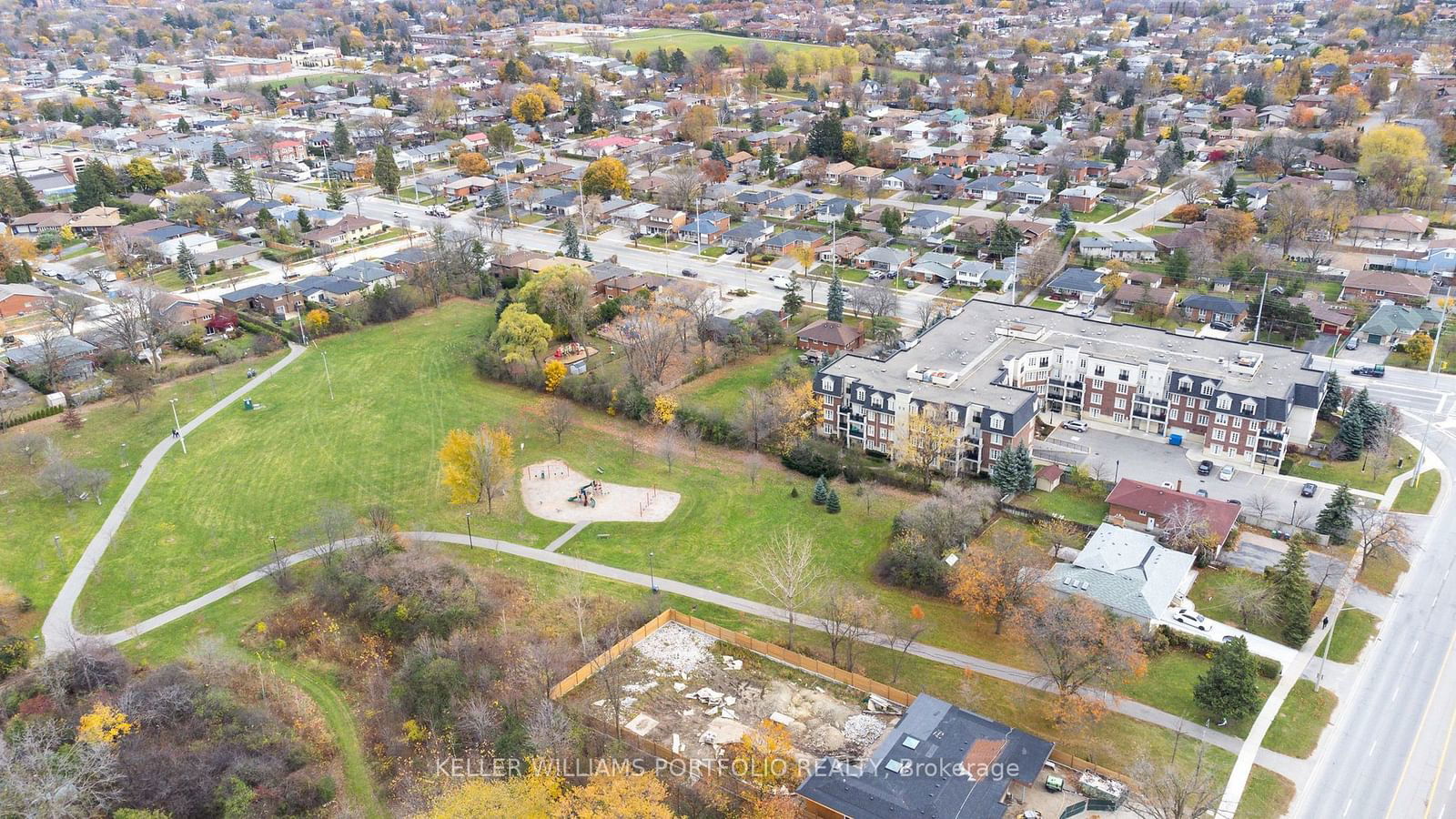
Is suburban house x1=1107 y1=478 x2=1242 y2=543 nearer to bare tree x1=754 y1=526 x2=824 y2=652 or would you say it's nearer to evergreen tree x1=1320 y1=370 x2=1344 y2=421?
evergreen tree x1=1320 y1=370 x2=1344 y2=421

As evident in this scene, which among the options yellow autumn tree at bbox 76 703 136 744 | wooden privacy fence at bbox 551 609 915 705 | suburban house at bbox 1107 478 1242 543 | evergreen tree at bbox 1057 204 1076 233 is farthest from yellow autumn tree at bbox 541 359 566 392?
evergreen tree at bbox 1057 204 1076 233

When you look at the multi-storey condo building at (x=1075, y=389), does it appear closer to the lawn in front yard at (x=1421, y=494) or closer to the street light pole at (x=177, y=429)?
the lawn in front yard at (x=1421, y=494)

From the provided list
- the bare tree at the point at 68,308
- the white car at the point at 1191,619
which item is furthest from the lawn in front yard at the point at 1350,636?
the bare tree at the point at 68,308

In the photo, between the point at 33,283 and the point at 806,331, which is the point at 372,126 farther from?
the point at 806,331

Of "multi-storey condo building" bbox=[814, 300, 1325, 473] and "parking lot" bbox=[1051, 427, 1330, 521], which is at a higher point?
"multi-storey condo building" bbox=[814, 300, 1325, 473]

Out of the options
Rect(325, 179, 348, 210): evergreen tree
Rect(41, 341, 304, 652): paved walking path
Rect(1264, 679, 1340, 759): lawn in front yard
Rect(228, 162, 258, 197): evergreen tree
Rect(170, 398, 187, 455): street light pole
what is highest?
Rect(228, 162, 258, 197): evergreen tree

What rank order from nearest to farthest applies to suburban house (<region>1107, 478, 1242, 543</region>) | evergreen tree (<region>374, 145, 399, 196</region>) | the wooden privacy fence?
the wooden privacy fence, suburban house (<region>1107, 478, 1242, 543</region>), evergreen tree (<region>374, 145, 399, 196</region>)

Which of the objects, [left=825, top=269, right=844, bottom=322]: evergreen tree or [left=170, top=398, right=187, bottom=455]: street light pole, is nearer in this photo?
[left=170, top=398, right=187, bottom=455]: street light pole
